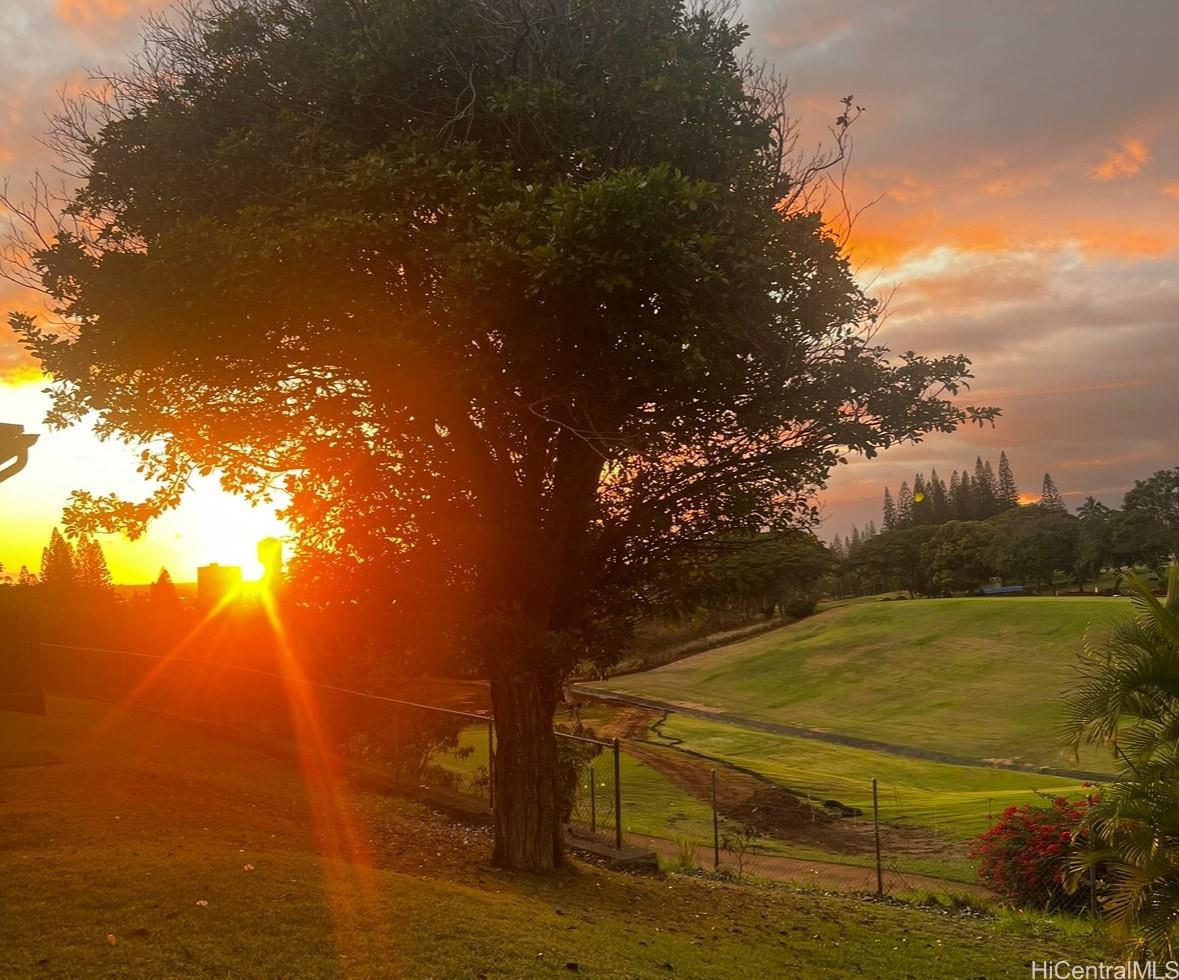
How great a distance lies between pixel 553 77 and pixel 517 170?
41.8 inches

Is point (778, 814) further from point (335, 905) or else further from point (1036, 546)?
point (1036, 546)

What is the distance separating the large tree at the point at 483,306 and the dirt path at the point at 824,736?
104 ft

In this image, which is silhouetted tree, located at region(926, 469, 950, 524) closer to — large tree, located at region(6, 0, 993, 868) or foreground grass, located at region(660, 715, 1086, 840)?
foreground grass, located at region(660, 715, 1086, 840)

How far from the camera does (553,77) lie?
10547 millimetres

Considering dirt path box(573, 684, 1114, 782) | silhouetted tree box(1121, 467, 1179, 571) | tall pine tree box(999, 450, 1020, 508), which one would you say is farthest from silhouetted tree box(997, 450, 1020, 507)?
dirt path box(573, 684, 1114, 782)

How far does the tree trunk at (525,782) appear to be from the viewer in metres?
11.7

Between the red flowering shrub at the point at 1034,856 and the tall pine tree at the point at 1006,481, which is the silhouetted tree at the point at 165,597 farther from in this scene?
the tall pine tree at the point at 1006,481

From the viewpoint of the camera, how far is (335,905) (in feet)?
26.7

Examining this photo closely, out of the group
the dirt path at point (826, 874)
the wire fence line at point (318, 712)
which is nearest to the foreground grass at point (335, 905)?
the wire fence line at point (318, 712)

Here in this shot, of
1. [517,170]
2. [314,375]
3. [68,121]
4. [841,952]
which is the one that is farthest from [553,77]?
[841,952]

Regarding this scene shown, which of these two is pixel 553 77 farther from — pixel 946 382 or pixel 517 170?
pixel 946 382

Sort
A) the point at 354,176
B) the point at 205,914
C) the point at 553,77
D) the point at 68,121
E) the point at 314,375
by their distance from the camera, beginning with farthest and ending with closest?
the point at 68,121 → the point at 314,375 → the point at 553,77 → the point at 354,176 → the point at 205,914

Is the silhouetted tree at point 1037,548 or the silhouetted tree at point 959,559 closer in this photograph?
the silhouetted tree at point 1037,548

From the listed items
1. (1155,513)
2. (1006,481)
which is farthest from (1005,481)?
(1155,513)
